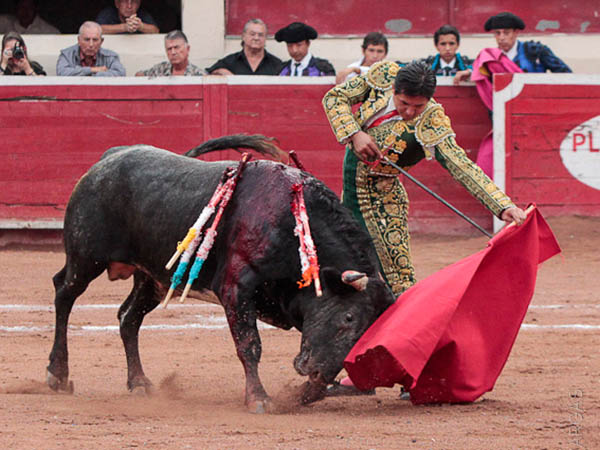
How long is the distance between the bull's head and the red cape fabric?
0.14 ft

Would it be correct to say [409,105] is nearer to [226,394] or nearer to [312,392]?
[312,392]

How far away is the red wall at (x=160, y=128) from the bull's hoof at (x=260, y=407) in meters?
4.67

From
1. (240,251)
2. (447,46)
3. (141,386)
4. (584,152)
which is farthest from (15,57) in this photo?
(240,251)

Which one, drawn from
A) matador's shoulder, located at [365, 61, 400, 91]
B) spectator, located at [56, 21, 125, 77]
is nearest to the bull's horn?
matador's shoulder, located at [365, 61, 400, 91]

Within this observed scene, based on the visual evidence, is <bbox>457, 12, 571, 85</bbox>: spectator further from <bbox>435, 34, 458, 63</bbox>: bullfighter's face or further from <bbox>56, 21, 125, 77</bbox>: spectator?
<bbox>56, 21, 125, 77</bbox>: spectator

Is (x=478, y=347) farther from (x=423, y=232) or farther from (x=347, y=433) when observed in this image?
(x=423, y=232)

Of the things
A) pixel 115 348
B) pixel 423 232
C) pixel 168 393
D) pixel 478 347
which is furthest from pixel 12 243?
pixel 478 347

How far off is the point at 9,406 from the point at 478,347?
1564 mm

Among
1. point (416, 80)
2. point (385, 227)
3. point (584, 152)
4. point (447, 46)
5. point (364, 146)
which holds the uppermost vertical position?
point (416, 80)

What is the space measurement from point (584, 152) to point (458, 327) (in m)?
4.93

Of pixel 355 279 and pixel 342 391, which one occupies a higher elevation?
pixel 355 279

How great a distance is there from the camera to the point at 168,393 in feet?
13.2

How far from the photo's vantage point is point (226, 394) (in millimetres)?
3998

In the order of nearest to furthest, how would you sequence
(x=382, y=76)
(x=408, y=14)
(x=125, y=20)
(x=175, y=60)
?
(x=382, y=76)
(x=175, y=60)
(x=125, y=20)
(x=408, y=14)
